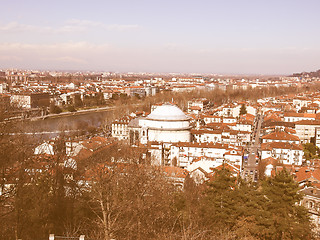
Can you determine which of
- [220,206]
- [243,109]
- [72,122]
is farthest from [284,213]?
[243,109]

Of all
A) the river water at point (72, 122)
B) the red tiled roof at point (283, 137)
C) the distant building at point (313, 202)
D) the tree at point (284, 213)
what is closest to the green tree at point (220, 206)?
the tree at point (284, 213)

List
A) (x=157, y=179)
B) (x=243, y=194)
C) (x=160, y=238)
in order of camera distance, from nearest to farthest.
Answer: (x=160, y=238), (x=243, y=194), (x=157, y=179)

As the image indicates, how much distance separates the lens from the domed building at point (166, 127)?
10.9 meters

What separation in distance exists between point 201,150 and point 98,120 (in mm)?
9948

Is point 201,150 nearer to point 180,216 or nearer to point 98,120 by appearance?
point 180,216

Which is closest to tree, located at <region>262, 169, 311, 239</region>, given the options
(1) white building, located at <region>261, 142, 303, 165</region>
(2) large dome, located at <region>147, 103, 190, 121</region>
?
(1) white building, located at <region>261, 142, 303, 165</region>

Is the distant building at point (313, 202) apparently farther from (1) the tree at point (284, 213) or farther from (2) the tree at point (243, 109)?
(2) the tree at point (243, 109)

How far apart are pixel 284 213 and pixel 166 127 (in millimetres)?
7323

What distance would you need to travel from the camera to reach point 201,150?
8.88m

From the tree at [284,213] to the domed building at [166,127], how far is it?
662 centimetres

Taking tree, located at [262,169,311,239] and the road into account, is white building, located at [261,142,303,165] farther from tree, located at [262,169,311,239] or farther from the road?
tree, located at [262,169,311,239]

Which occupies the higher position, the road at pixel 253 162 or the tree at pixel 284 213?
the tree at pixel 284 213

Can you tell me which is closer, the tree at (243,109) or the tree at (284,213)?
the tree at (284,213)

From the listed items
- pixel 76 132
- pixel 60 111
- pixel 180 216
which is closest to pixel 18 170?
pixel 180 216
